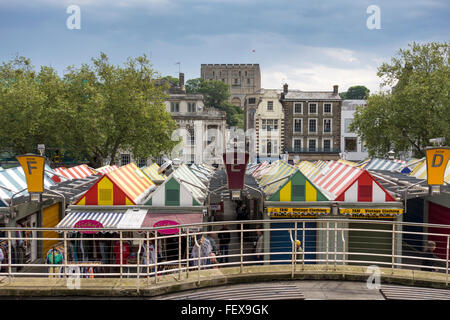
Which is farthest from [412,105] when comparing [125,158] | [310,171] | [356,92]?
[356,92]

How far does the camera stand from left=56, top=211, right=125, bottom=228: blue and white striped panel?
1255 cm

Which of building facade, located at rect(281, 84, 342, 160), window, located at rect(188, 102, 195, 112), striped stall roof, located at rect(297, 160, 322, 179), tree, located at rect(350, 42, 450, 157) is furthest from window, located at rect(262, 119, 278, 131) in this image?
striped stall roof, located at rect(297, 160, 322, 179)

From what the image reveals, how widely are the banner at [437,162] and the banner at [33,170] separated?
13130 mm

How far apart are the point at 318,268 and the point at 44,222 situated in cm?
1140

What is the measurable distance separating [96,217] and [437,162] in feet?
37.7

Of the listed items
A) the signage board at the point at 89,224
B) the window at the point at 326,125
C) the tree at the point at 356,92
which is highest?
the tree at the point at 356,92

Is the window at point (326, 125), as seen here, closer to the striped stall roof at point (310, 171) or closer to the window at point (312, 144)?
the window at point (312, 144)

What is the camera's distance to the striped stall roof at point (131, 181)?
14.1m

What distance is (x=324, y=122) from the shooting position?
199ft

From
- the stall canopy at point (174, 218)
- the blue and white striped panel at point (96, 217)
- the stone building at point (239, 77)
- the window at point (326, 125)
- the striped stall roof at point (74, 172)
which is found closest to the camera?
the blue and white striped panel at point (96, 217)

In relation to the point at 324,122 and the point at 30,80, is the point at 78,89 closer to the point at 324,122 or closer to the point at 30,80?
the point at 30,80

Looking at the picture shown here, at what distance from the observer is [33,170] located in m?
13.3

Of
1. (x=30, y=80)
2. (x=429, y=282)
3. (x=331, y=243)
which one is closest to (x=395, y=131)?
(x=331, y=243)

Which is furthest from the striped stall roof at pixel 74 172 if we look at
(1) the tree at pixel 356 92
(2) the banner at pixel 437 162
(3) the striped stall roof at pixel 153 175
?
(1) the tree at pixel 356 92
